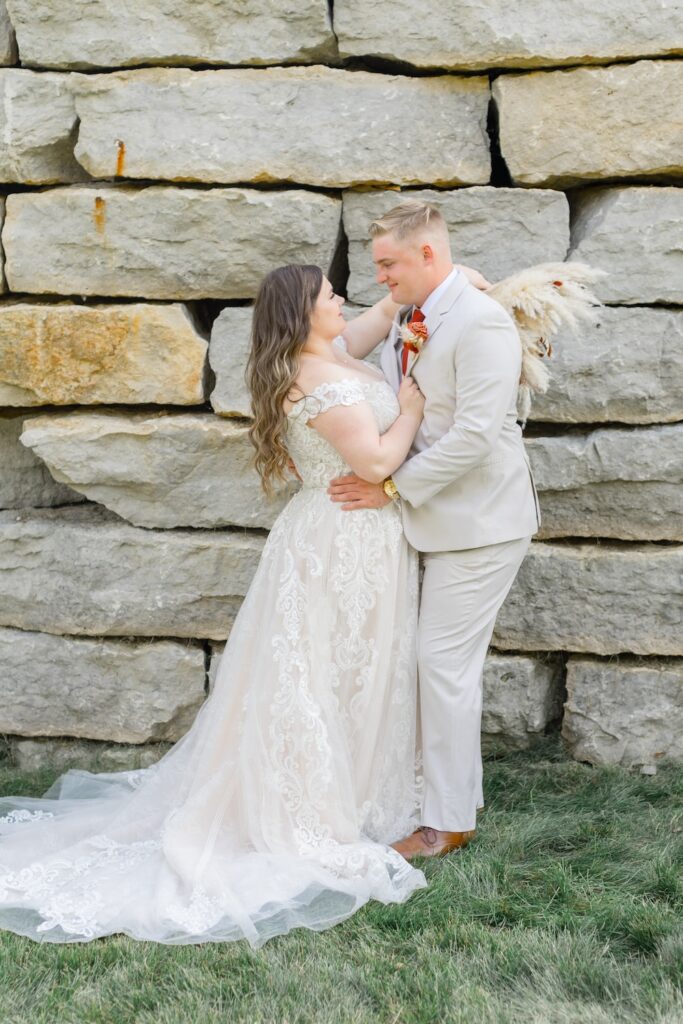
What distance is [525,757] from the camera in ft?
14.6

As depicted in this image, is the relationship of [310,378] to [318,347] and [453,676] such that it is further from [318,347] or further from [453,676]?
[453,676]

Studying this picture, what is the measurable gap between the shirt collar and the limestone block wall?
63 centimetres

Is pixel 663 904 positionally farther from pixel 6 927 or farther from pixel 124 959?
pixel 6 927

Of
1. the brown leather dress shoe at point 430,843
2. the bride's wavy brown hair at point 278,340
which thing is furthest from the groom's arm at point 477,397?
the brown leather dress shoe at point 430,843

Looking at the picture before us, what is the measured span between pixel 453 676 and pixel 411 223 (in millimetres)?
1511

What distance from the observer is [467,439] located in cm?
350

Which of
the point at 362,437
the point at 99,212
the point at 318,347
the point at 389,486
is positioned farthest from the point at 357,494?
the point at 99,212

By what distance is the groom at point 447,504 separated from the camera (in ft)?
11.7

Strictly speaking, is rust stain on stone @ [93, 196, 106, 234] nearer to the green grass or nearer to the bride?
the bride

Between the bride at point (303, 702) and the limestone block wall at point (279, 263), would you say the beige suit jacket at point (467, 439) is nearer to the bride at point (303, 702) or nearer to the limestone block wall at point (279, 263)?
the bride at point (303, 702)

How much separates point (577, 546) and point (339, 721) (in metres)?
1.31

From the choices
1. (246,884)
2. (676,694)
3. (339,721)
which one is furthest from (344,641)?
(676,694)

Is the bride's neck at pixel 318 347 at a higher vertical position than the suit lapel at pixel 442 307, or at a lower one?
lower

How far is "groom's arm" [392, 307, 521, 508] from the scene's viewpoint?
3.49 meters
